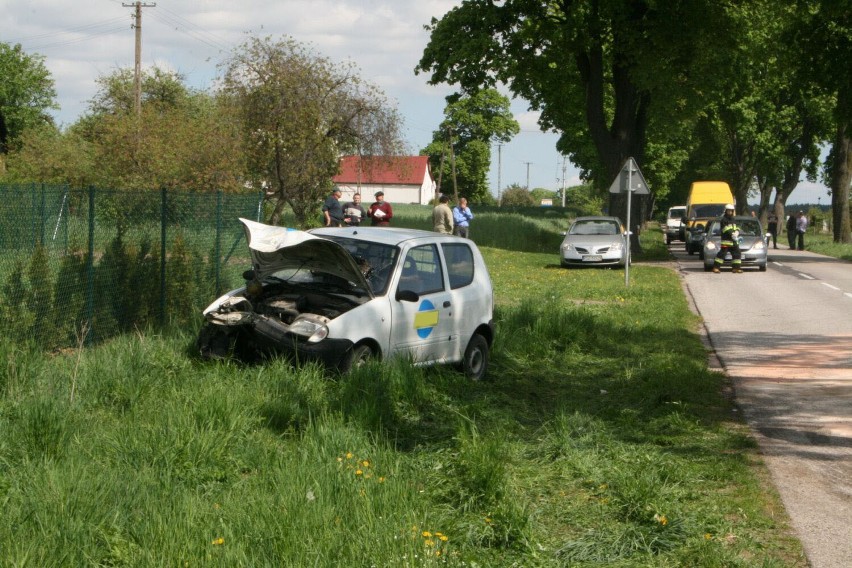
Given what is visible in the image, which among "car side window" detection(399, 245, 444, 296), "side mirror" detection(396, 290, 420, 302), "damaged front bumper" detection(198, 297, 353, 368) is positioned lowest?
"damaged front bumper" detection(198, 297, 353, 368)

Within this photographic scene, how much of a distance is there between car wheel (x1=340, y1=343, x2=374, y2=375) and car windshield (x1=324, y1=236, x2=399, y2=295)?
58cm

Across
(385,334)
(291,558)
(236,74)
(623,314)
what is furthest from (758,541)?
(236,74)

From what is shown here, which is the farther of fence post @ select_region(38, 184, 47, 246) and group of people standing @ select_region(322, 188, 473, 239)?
group of people standing @ select_region(322, 188, 473, 239)

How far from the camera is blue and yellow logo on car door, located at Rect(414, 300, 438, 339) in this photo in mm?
10250

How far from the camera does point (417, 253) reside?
35.1 feet

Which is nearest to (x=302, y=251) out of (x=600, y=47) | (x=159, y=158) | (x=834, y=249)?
(x=159, y=158)

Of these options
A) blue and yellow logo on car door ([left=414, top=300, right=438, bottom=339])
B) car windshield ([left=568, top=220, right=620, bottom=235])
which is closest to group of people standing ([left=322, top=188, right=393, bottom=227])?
car windshield ([left=568, top=220, right=620, bottom=235])

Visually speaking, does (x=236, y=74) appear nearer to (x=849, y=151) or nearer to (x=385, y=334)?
(x=385, y=334)

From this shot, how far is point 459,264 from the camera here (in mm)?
11234

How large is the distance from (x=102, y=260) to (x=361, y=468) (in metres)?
6.45

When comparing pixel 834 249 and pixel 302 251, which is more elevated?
pixel 302 251

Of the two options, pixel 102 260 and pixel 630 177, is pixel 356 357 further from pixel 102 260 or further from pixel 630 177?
pixel 630 177

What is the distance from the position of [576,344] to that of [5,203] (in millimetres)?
6748

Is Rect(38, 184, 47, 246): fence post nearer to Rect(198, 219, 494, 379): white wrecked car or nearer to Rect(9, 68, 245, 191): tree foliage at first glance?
Rect(198, 219, 494, 379): white wrecked car
